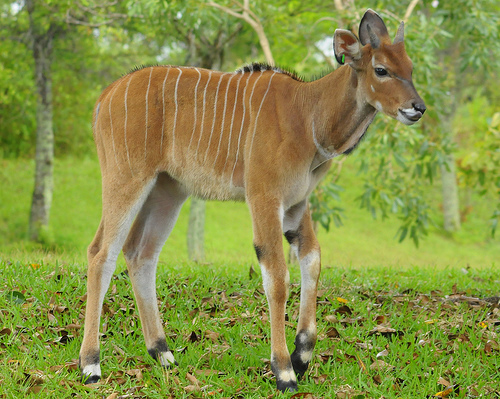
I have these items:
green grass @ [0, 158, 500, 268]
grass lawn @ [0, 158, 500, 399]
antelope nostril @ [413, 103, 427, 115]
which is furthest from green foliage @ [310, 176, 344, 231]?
green grass @ [0, 158, 500, 268]

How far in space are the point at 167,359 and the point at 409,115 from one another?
8.13ft

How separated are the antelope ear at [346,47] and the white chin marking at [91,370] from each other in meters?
2.73

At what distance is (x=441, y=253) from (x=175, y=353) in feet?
49.6

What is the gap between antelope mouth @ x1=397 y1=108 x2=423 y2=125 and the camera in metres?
3.89

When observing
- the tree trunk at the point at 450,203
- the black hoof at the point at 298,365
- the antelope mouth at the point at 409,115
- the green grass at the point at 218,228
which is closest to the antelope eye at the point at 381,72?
the antelope mouth at the point at 409,115

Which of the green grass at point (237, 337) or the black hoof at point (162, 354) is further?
the black hoof at point (162, 354)

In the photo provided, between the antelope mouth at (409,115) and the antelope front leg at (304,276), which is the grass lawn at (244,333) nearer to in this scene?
the antelope front leg at (304,276)

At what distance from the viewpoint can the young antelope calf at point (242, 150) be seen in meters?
4.16

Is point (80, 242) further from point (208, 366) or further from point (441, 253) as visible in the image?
point (208, 366)

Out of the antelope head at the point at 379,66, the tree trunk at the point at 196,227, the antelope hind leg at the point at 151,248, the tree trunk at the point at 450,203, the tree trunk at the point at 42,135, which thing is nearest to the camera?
the antelope head at the point at 379,66

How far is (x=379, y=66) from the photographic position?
4.07 meters

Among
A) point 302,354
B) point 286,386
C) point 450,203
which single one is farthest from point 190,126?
point 450,203

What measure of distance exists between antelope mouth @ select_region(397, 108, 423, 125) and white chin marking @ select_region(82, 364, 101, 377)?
107 inches

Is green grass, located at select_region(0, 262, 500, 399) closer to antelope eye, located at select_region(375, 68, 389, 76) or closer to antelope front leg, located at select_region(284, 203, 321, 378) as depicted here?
antelope front leg, located at select_region(284, 203, 321, 378)
